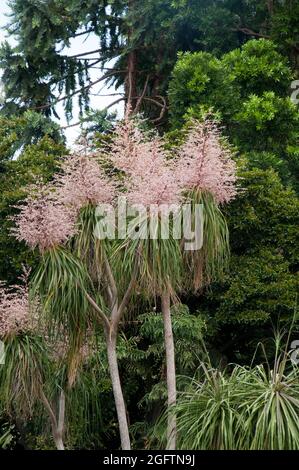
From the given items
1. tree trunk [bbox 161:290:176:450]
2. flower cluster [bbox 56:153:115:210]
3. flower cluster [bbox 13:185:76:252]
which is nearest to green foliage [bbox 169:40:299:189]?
flower cluster [bbox 56:153:115:210]

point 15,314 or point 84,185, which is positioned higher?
point 84,185

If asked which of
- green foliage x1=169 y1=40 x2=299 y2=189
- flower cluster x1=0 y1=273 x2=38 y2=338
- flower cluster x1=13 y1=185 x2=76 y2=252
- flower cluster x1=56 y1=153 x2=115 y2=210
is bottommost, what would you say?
flower cluster x1=0 y1=273 x2=38 y2=338

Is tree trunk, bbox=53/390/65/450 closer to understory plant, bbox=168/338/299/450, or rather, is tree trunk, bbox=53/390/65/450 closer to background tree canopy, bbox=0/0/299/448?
background tree canopy, bbox=0/0/299/448

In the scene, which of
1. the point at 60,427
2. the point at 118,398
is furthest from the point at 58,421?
the point at 118,398

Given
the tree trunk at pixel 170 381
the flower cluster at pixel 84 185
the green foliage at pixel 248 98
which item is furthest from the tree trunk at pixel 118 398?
the green foliage at pixel 248 98

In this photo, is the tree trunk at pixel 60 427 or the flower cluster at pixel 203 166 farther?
the tree trunk at pixel 60 427

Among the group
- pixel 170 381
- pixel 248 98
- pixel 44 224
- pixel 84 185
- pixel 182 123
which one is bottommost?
pixel 170 381

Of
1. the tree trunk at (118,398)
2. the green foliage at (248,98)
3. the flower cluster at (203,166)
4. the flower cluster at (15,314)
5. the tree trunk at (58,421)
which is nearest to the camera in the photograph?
the flower cluster at (203,166)

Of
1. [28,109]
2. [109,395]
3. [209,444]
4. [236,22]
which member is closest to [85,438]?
[109,395]

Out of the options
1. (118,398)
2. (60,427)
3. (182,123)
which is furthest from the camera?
(182,123)

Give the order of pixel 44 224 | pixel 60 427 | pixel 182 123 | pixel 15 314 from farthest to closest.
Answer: pixel 182 123 → pixel 60 427 → pixel 15 314 → pixel 44 224

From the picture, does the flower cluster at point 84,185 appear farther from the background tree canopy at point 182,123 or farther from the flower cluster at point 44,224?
the background tree canopy at point 182,123

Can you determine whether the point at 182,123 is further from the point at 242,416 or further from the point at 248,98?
the point at 242,416

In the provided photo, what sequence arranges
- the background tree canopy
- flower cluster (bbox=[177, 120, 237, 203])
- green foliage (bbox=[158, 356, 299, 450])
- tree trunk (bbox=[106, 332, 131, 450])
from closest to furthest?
green foliage (bbox=[158, 356, 299, 450]) < flower cluster (bbox=[177, 120, 237, 203]) < tree trunk (bbox=[106, 332, 131, 450]) < the background tree canopy
